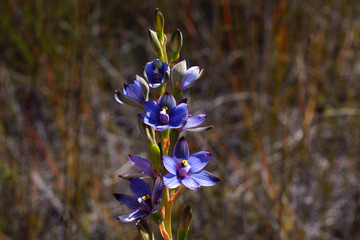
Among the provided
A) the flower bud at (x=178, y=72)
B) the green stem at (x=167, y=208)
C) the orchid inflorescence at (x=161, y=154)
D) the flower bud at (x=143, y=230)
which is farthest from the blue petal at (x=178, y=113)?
the flower bud at (x=143, y=230)

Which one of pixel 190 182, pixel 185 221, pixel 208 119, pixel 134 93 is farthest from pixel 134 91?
pixel 208 119

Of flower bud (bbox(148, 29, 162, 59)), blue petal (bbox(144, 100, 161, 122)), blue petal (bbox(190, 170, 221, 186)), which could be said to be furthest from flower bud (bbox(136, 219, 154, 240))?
flower bud (bbox(148, 29, 162, 59))

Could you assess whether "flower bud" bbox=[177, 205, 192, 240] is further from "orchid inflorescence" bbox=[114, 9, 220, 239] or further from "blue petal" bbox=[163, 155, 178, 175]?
"blue petal" bbox=[163, 155, 178, 175]

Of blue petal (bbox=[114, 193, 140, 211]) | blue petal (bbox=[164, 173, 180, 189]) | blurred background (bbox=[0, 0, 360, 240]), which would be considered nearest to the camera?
blue petal (bbox=[164, 173, 180, 189])

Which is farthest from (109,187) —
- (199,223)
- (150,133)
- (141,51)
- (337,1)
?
(337,1)

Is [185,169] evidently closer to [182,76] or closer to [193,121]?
[193,121]

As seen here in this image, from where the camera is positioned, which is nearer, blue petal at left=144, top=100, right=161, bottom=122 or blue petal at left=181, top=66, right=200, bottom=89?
blue petal at left=144, top=100, right=161, bottom=122

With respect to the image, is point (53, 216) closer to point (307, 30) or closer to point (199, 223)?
point (199, 223)
